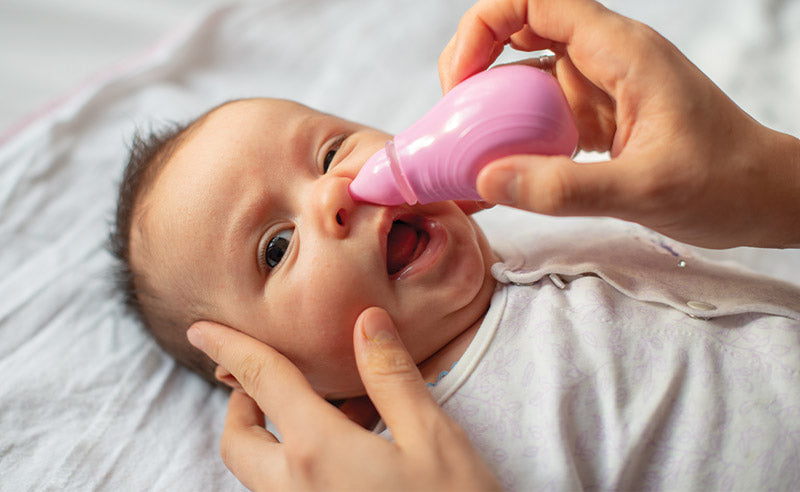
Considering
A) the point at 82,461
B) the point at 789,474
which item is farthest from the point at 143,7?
the point at 789,474

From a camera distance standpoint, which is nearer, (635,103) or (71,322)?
(635,103)

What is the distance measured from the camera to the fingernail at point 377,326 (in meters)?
1.03

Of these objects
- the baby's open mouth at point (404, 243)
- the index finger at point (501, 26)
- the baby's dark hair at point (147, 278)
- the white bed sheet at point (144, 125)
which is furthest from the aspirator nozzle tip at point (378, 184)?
the white bed sheet at point (144, 125)

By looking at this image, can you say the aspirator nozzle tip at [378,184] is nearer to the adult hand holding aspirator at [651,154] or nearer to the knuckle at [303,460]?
the adult hand holding aspirator at [651,154]

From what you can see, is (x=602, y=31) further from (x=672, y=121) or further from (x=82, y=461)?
(x=82, y=461)

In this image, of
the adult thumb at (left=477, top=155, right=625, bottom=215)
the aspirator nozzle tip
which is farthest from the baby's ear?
the adult thumb at (left=477, top=155, right=625, bottom=215)

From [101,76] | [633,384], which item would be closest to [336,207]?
[633,384]

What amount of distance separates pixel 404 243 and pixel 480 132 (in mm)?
347

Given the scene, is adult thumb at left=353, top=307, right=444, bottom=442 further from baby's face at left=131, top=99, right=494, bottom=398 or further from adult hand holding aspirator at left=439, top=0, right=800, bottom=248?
adult hand holding aspirator at left=439, top=0, right=800, bottom=248

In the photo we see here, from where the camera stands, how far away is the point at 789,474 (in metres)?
0.97

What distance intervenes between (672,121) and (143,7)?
224cm

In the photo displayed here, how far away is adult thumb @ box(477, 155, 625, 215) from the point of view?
825 millimetres

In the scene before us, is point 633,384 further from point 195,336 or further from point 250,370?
point 195,336

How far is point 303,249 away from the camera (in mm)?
1100
